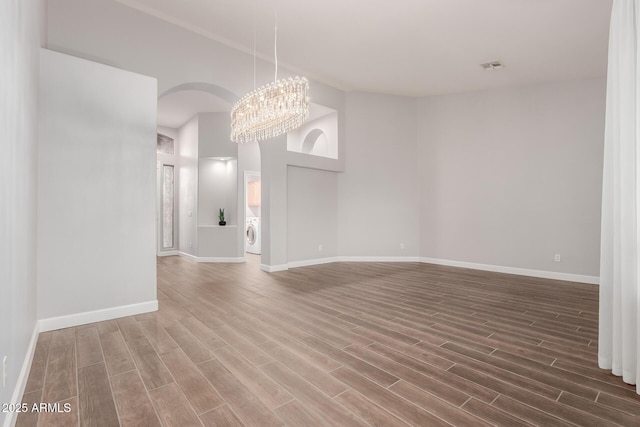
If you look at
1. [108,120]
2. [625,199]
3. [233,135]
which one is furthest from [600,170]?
[108,120]

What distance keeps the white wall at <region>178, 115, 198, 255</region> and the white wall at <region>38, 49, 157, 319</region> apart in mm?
4187

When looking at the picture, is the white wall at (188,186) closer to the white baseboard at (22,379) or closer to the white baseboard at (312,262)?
the white baseboard at (312,262)

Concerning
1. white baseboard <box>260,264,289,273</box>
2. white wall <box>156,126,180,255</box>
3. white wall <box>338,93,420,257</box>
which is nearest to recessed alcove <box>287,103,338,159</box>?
white wall <box>338,93,420,257</box>

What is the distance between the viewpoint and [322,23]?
14.3 ft

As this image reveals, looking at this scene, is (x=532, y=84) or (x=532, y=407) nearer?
(x=532, y=407)

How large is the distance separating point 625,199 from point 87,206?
4516 millimetres

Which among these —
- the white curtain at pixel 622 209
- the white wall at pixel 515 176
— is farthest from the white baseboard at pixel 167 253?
the white curtain at pixel 622 209

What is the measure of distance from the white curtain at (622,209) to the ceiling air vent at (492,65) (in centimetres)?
346

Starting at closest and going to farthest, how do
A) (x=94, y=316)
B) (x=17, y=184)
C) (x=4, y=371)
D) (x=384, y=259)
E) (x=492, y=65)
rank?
(x=4, y=371) < (x=17, y=184) < (x=94, y=316) < (x=492, y=65) < (x=384, y=259)

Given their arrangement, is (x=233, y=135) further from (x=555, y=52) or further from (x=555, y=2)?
(x=555, y=52)

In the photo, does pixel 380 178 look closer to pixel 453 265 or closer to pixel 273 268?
pixel 453 265

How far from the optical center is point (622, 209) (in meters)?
2.02

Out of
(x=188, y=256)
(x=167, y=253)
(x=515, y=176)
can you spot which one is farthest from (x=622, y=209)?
(x=167, y=253)

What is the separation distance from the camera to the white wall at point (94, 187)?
2.95 metres
